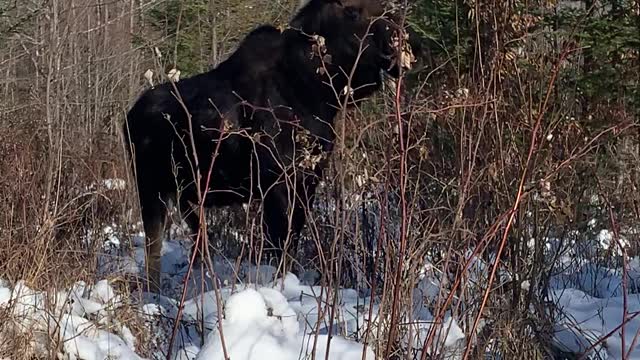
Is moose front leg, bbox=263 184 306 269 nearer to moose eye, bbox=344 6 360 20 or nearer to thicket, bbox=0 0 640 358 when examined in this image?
thicket, bbox=0 0 640 358

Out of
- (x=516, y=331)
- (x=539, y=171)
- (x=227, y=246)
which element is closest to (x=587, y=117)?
(x=227, y=246)

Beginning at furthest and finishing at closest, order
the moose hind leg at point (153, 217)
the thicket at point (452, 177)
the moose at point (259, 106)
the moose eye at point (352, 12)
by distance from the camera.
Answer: the moose hind leg at point (153, 217)
the moose eye at point (352, 12)
the moose at point (259, 106)
the thicket at point (452, 177)

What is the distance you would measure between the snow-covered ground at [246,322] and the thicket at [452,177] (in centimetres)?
10

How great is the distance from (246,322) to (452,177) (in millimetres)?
1892

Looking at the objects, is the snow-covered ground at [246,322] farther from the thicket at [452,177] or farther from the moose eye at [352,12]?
the moose eye at [352,12]

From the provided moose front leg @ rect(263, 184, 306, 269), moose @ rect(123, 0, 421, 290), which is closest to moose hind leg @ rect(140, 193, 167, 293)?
moose @ rect(123, 0, 421, 290)

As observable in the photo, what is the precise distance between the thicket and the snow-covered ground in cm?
10

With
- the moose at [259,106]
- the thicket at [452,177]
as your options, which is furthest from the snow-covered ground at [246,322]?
the moose at [259,106]

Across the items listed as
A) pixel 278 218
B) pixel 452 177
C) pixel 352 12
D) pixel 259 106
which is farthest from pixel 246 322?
pixel 352 12

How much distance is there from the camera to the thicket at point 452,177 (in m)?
3.62

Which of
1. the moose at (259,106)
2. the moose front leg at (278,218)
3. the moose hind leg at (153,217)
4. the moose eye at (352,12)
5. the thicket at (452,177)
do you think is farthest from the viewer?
the moose hind leg at (153,217)

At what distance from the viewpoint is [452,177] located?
210 inches

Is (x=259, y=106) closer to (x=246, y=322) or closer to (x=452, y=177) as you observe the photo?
(x=452, y=177)

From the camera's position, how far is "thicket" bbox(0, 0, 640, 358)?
11.9 feet
